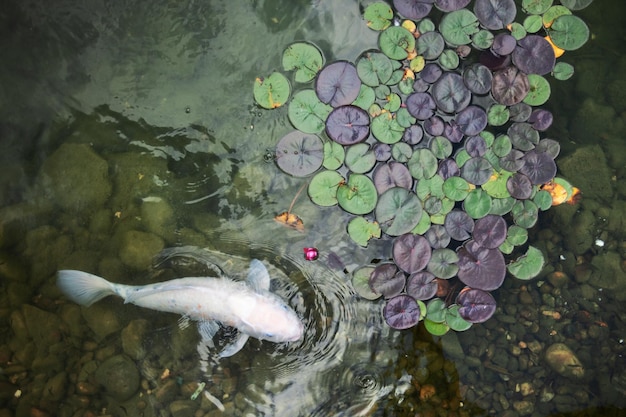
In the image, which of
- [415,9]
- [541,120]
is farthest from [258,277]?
[541,120]

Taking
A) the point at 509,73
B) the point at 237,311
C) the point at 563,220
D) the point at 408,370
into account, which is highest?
the point at 509,73

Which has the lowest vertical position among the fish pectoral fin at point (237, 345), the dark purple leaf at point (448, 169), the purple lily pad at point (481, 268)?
the fish pectoral fin at point (237, 345)

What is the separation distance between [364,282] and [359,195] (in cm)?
73

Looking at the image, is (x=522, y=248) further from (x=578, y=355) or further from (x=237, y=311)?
(x=237, y=311)

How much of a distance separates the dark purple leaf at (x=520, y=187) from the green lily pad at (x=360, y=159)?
3.79ft

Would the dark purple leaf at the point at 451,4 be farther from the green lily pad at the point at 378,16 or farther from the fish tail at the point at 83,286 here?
the fish tail at the point at 83,286

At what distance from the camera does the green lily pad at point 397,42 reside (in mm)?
4219

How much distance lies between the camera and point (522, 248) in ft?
14.2

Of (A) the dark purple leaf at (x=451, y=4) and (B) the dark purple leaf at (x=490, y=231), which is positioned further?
(A) the dark purple leaf at (x=451, y=4)

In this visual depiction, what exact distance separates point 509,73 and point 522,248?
1.50 m

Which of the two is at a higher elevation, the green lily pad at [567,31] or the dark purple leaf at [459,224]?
the green lily pad at [567,31]

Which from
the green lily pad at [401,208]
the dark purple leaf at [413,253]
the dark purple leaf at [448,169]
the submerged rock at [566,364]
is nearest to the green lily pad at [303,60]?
the green lily pad at [401,208]

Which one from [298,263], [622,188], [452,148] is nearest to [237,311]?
[298,263]

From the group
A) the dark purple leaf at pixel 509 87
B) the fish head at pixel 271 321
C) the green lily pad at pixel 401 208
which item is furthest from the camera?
the dark purple leaf at pixel 509 87
